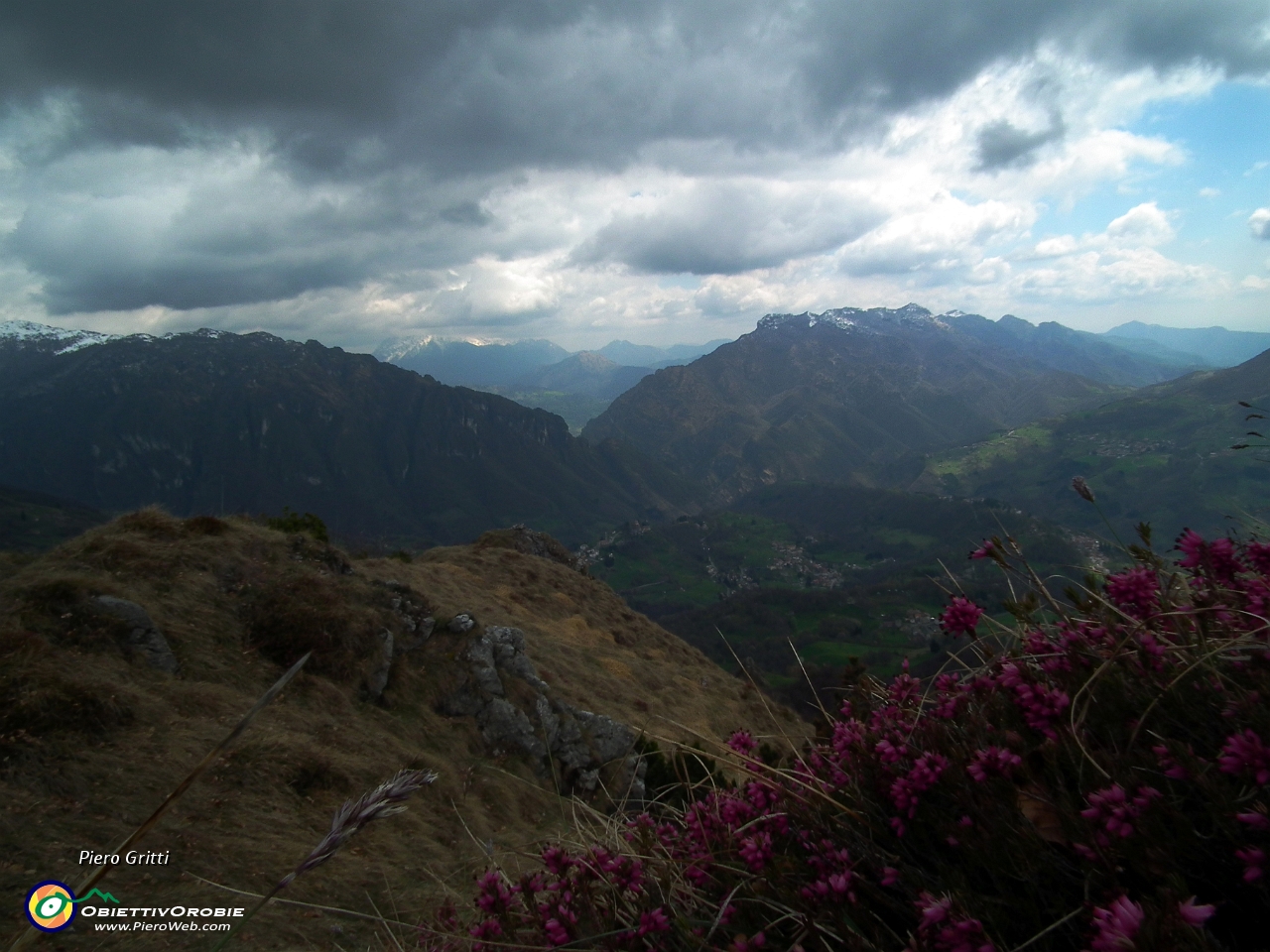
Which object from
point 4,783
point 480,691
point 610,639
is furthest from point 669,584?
point 4,783

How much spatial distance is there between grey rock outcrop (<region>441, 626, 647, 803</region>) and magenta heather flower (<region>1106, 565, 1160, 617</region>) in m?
17.2

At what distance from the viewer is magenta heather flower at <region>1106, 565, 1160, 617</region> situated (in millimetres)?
2945

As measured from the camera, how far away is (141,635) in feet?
47.2

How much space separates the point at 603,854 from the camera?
3059 millimetres

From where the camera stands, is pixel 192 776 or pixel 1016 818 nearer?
pixel 192 776

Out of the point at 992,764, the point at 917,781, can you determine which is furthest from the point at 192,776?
the point at 992,764

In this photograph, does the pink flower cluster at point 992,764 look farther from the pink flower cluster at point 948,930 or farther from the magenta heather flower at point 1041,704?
the pink flower cluster at point 948,930

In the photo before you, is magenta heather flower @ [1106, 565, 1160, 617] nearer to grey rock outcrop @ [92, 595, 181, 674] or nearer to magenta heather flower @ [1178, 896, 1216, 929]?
magenta heather flower @ [1178, 896, 1216, 929]

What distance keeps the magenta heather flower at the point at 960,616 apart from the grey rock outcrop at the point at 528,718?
55.6 feet

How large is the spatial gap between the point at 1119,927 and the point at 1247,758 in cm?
71

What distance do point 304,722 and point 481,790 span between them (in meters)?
4.71

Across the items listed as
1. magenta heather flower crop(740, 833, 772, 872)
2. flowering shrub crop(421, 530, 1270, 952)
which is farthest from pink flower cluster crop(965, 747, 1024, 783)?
magenta heather flower crop(740, 833, 772, 872)

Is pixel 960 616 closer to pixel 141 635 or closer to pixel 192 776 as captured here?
pixel 192 776

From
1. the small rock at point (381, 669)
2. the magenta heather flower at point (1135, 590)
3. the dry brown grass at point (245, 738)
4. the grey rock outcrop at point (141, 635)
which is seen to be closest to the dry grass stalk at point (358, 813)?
the dry brown grass at point (245, 738)
